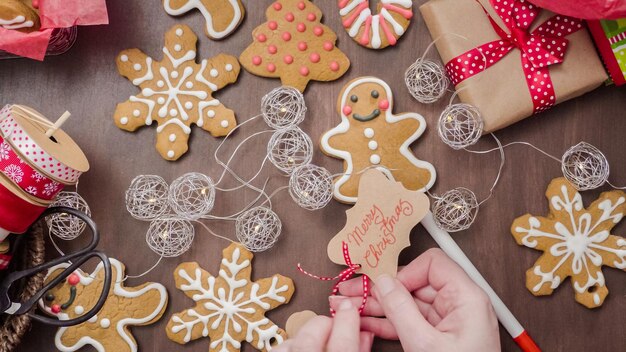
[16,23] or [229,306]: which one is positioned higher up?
[16,23]

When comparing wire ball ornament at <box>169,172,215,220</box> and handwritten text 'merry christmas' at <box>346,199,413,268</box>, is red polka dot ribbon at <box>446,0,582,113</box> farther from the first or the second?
wire ball ornament at <box>169,172,215,220</box>

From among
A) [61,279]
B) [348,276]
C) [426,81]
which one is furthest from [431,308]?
[61,279]

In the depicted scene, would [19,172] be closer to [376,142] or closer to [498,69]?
[376,142]

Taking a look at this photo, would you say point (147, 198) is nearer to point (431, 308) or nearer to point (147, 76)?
point (147, 76)

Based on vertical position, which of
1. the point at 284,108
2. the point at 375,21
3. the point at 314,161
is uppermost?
the point at 375,21

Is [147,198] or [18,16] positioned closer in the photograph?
[18,16]

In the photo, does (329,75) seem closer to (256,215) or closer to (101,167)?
(256,215)
